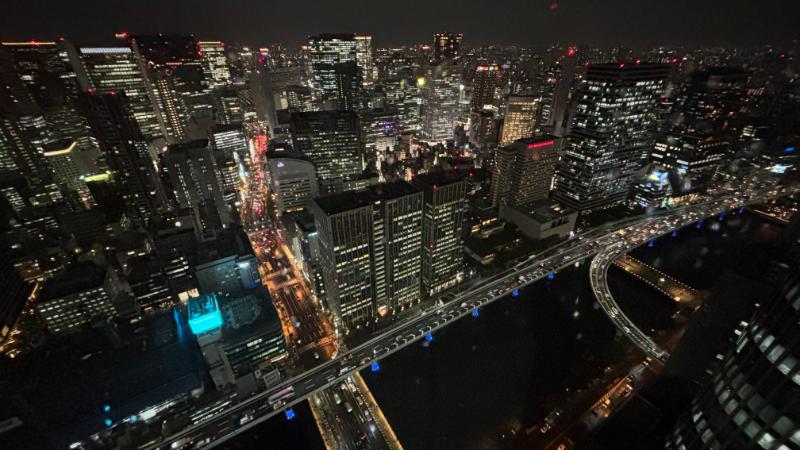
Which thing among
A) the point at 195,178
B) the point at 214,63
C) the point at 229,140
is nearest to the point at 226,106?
the point at 229,140

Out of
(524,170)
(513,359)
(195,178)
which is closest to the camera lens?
(513,359)

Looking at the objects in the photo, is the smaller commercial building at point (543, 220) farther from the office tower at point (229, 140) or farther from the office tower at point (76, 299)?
the office tower at point (229, 140)

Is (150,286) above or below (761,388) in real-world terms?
below

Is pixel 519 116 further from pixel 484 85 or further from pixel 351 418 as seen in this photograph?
pixel 351 418

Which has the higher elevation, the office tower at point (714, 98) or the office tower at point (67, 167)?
the office tower at point (714, 98)

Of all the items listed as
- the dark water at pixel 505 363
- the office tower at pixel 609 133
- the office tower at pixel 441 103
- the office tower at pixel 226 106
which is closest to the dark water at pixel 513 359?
the dark water at pixel 505 363

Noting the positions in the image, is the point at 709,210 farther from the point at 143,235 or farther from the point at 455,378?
the point at 143,235

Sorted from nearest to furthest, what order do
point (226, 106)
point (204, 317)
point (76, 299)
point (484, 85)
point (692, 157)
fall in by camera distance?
point (204, 317) → point (76, 299) → point (692, 157) → point (226, 106) → point (484, 85)
